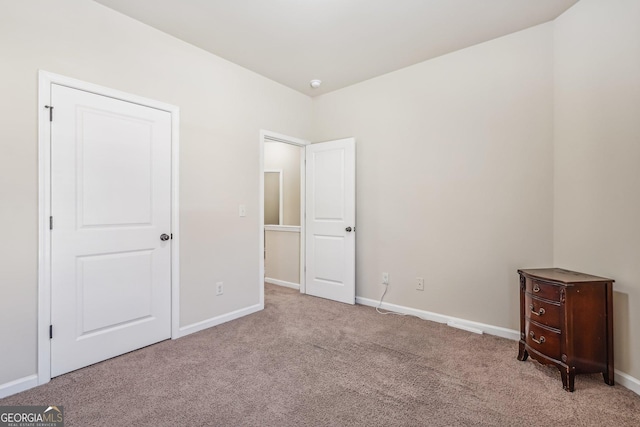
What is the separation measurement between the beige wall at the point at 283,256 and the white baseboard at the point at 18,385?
292cm

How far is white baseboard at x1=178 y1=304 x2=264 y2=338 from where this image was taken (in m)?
2.85

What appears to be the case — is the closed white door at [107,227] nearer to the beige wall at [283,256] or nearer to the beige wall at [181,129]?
the beige wall at [181,129]

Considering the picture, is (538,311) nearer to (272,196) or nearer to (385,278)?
(385,278)

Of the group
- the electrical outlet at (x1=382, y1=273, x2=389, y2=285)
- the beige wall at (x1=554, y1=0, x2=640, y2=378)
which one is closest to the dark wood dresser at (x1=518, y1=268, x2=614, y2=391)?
the beige wall at (x1=554, y1=0, x2=640, y2=378)

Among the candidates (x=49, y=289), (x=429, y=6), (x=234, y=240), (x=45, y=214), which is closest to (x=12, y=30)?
(x=45, y=214)

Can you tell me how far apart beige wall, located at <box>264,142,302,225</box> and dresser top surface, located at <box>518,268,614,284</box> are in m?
3.43

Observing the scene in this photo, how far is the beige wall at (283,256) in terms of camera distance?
4.55 m

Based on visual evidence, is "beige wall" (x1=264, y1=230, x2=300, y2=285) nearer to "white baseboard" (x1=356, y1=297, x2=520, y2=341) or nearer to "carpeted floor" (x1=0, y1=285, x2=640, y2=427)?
"white baseboard" (x1=356, y1=297, x2=520, y2=341)

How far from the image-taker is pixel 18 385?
1951 millimetres

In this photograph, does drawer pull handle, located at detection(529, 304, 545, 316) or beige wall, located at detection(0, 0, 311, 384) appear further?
drawer pull handle, located at detection(529, 304, 545, 316)

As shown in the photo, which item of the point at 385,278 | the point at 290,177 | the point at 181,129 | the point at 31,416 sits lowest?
the point at 31,416

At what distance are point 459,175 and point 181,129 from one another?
2.67 m

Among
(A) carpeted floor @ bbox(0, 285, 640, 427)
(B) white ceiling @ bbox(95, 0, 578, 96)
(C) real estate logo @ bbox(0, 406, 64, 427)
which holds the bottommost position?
(C) real estate logo @ bbox(0, 406, 64, 427)

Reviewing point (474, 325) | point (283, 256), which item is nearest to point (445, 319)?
point (474, 325)
